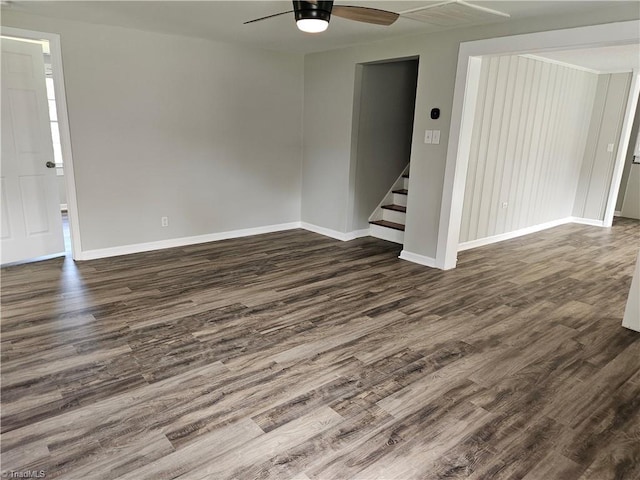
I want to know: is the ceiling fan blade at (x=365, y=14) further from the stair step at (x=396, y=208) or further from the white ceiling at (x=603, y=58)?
the stair step at (x=396, y=208)

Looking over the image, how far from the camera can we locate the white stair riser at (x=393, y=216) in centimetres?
570

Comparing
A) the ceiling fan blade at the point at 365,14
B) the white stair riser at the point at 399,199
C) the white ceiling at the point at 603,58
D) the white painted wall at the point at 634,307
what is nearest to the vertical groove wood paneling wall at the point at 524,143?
the white ceiling at the point at 603,58

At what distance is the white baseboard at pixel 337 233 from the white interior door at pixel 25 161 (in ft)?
10.0

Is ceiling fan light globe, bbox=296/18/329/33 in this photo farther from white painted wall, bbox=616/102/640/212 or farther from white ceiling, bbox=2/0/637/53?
white painted wall, bbox=616/102/640/212

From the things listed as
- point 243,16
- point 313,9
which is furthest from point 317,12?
point 243,16

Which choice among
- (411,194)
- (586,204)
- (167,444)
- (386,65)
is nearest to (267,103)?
(386,65)

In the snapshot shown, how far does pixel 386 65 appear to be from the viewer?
17.8 feet

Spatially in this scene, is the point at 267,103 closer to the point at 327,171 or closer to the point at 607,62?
Result: the point at 327,171

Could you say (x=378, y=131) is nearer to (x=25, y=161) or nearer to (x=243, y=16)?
(x=243, y=16)

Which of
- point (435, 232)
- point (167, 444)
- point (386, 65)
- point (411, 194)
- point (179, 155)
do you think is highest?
point (386, 65)

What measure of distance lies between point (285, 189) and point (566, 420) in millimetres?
4401

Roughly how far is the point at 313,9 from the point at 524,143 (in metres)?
4.14

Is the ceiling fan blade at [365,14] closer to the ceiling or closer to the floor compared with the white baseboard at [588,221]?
closer to the ceiling

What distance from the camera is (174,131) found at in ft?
15.4
